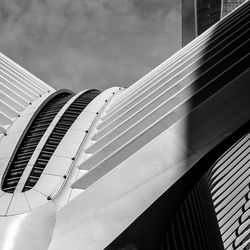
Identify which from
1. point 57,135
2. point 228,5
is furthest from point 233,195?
point 228,5

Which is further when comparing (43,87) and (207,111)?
(43,87)

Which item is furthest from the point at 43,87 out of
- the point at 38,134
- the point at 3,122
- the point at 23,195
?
the point at 23,195

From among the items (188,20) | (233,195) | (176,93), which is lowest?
(176,93)

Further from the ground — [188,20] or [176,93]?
[188,20]

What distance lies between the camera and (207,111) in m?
8.82

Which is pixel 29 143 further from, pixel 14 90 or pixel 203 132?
pixel 203 132

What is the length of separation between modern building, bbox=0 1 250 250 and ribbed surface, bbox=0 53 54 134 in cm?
14

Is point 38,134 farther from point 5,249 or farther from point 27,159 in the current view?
point 5,249

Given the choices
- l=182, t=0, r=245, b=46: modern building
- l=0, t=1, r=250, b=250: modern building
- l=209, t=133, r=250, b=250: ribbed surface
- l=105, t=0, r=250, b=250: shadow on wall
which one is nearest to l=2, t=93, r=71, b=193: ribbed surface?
l=0, t=1, r=250, b=250: modern building

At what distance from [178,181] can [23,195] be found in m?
6.91

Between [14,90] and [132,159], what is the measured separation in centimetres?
1781

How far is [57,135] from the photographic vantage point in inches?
725

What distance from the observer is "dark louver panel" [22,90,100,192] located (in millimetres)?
14539

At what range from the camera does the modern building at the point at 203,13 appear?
106250mm
